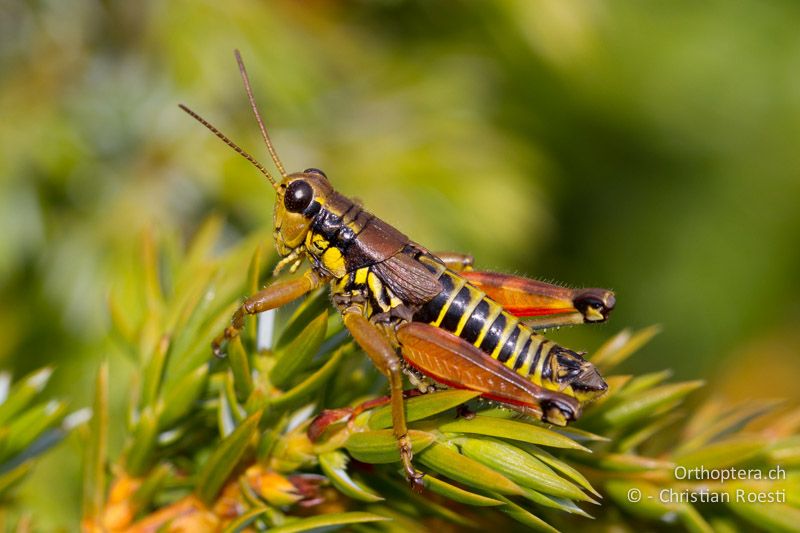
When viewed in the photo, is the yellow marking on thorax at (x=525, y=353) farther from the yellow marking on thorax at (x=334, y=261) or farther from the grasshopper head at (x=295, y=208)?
Result: the grasshopper head at (x=295, y=208)

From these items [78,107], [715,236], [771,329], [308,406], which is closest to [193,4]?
[78,107]

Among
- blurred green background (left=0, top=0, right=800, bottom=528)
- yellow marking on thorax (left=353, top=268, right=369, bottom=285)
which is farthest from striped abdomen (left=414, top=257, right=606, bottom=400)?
blurred green background (left=0, top=0, right=800, bottom=528)

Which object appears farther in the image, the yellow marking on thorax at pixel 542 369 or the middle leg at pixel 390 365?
the yellow marking on thorax at pixel 542 369

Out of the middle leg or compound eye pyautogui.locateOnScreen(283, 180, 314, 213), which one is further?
compound eye pyautogui.locateOnScreen(283, 180, 314, 213)

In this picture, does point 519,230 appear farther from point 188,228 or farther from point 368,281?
point 368,281

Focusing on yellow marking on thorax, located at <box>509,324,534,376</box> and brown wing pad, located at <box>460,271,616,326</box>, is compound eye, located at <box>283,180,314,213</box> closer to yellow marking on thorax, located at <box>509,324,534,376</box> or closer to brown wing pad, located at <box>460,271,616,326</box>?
brown wing pad, located at <box>460,271,616,326</box>

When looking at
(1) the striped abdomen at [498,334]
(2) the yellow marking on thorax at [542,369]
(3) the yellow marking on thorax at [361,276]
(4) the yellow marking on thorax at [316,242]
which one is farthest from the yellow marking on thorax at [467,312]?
(4) the yellow marking on thorax at [316,242]

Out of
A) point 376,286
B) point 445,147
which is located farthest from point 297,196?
point 445,147

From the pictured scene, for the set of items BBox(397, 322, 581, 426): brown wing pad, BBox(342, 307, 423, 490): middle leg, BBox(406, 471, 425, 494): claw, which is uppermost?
BBox(397, 322, 581, 426): brown wing pad

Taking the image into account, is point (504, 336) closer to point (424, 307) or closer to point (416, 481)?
point (424, 307)
